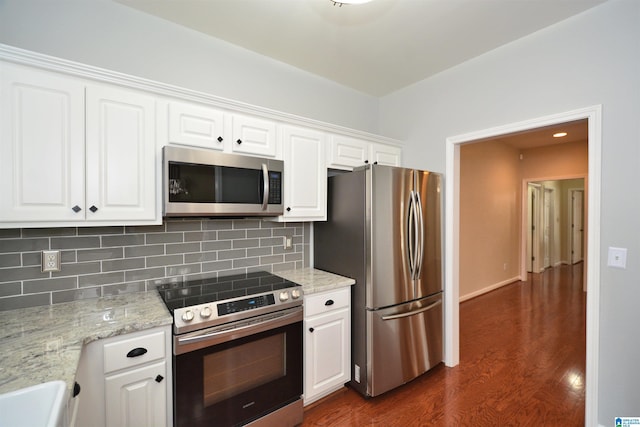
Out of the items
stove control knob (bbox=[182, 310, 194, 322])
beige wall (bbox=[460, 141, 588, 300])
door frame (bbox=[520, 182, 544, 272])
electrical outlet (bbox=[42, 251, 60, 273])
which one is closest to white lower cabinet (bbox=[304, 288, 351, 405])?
stove control knob (bbox=[182, 310, 194, 322])

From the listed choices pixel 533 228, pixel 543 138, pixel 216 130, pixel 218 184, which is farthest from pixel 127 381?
pixel 533 228

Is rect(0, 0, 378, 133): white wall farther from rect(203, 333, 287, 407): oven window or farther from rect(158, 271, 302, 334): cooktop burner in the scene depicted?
rect(203, 333, 287, 407): oven window

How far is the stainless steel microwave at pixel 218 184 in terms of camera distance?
69.0 inches

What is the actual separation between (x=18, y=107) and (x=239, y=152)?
111cm

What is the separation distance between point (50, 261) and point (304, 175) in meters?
1.71

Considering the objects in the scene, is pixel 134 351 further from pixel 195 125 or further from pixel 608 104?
pixel 608 104

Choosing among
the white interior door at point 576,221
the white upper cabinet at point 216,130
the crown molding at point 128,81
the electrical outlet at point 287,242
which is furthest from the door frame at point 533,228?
the white upper cabinet at point 216,130

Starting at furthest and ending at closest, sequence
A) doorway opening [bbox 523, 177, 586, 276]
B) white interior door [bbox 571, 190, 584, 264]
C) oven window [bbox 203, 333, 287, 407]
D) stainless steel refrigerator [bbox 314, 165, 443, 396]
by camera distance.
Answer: white interior door [bbox 571, 190, 584, 264], doorway opening [bbox 523, 177, 586, 276], stainless steel refrigerator [bbox 314, 165, 443, 396], oven window [bbox 203, 333, 287, 407]

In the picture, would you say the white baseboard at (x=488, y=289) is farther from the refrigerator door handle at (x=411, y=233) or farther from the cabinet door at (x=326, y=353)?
the cabinet door at (x=326, y=353)

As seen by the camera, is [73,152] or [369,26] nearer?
[73,152]

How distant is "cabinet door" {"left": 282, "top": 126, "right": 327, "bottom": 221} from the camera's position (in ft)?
7.46

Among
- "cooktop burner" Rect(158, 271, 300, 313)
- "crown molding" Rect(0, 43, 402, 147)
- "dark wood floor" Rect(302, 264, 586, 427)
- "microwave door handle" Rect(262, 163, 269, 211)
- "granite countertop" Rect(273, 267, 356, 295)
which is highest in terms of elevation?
"crown molding" Rect(0, 43, 402, 147)

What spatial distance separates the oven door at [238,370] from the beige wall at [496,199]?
A: 12.1 feet

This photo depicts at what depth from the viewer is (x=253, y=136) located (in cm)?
211
